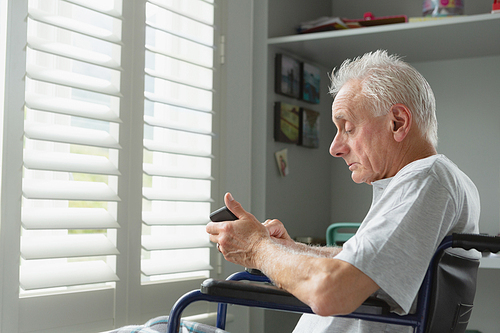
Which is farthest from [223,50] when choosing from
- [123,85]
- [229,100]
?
[123,85]

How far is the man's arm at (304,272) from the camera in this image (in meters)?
0.88

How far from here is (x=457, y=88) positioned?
2.67 metres

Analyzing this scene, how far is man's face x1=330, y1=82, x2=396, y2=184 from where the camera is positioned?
1.15m

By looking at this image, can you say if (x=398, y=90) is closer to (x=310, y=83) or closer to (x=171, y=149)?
(x=171, y=149)

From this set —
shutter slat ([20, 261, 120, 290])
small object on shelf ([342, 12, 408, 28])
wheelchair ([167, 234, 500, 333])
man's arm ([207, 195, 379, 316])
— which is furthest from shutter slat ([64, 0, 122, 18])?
small object on shelf ([342, 12, 408, 28])

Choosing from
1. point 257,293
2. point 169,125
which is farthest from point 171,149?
point 257,293

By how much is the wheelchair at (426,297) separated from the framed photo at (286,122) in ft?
4.87

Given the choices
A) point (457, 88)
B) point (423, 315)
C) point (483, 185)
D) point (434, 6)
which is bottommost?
point (423, 315)

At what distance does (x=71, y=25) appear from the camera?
1.51 metres

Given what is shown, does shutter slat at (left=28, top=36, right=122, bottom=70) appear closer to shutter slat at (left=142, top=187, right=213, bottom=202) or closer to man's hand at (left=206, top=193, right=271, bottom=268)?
shutter slat at (left=142, top=187, right=213, bottom=202)

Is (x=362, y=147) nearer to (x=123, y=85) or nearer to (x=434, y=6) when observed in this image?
(x=123, y=85)

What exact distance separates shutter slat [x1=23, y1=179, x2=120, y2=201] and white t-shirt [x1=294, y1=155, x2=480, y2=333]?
0.87m

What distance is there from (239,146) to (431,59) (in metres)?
1.19

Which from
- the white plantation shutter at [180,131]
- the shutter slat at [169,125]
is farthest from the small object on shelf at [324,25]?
the shutter slat at [169,125]
